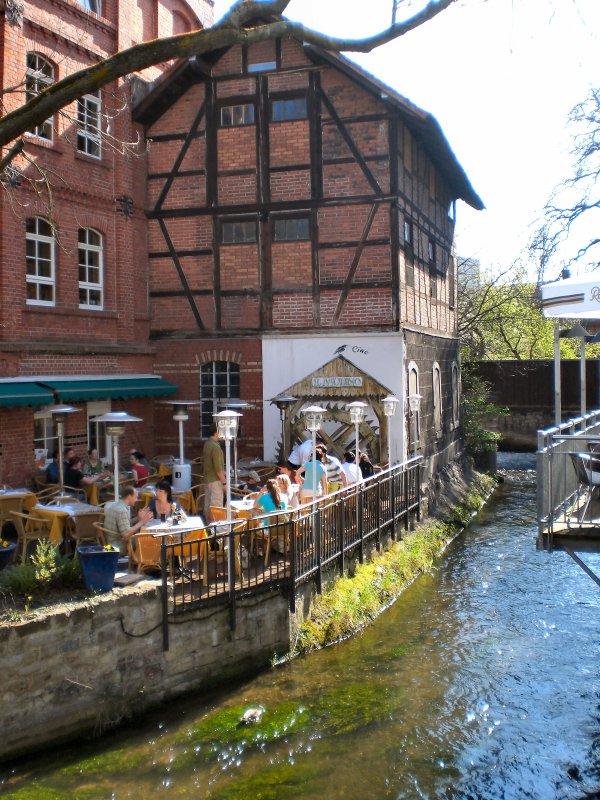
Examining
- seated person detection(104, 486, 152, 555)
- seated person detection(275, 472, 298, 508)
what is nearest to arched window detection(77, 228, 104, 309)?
seated person detection(275, 472, 298, 508)

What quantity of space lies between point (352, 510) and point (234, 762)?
5125 millimetres

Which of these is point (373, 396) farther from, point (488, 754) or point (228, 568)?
point (488, 754)

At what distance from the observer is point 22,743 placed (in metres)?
7.59

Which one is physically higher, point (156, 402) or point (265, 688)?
point (156, 402)

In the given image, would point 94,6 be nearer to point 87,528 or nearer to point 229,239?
point 229,239

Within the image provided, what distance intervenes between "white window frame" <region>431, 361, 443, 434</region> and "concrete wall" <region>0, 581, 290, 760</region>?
11.5 meters

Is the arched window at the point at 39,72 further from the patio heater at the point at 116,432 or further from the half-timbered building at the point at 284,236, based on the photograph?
the patio heater at the point at 116,432

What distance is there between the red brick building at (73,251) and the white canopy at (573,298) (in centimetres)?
777

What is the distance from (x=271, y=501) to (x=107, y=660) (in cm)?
339

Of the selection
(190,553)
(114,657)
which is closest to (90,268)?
(190,553)

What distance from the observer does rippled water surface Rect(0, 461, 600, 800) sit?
23.7ft

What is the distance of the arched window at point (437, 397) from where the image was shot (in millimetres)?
20223

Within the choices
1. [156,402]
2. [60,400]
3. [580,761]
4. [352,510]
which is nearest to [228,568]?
[352,510]

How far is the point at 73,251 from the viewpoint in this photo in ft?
49.7
